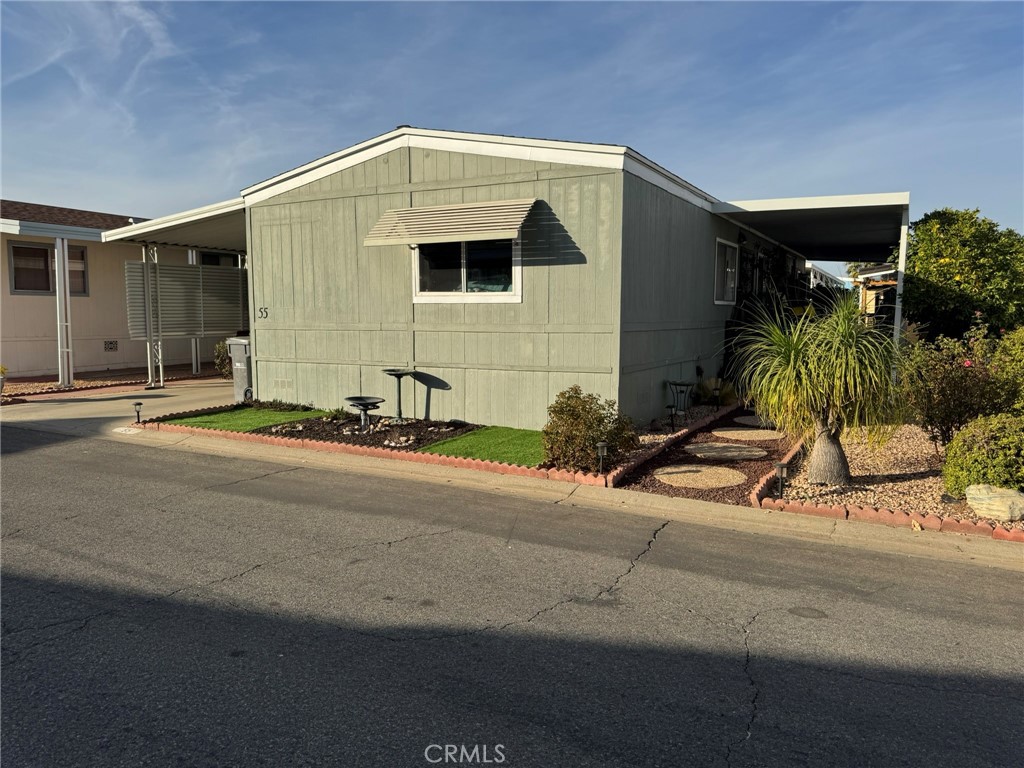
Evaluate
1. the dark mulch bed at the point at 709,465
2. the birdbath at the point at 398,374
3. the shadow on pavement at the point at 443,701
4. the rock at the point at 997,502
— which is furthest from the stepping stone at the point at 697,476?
the birdbath at the point at 398,374

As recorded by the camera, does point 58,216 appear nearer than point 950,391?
No

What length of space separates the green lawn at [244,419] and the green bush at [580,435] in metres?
4.90

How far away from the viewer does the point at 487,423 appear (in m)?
9.86

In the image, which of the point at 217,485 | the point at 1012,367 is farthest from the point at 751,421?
the point at 217,485

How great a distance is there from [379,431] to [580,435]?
355 centimetres

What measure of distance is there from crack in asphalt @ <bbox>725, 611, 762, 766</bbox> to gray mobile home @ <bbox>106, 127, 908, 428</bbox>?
200 inches

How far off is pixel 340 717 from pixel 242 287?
1621cm

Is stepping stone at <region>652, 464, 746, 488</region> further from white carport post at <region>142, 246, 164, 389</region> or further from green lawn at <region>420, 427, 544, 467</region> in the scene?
white carport post at <region>142, 246, 164, 389</region>

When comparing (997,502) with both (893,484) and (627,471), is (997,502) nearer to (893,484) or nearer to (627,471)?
(893,484)

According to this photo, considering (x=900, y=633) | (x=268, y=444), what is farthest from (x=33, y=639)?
(x=268, y=444)

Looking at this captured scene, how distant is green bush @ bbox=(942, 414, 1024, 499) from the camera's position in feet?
19.3

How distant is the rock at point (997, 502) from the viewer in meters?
5.63

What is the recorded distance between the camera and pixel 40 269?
16844 millimetres

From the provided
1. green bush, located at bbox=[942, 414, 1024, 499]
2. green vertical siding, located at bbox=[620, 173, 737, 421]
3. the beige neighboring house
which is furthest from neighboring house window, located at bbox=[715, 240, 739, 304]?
the beige neighboring house
